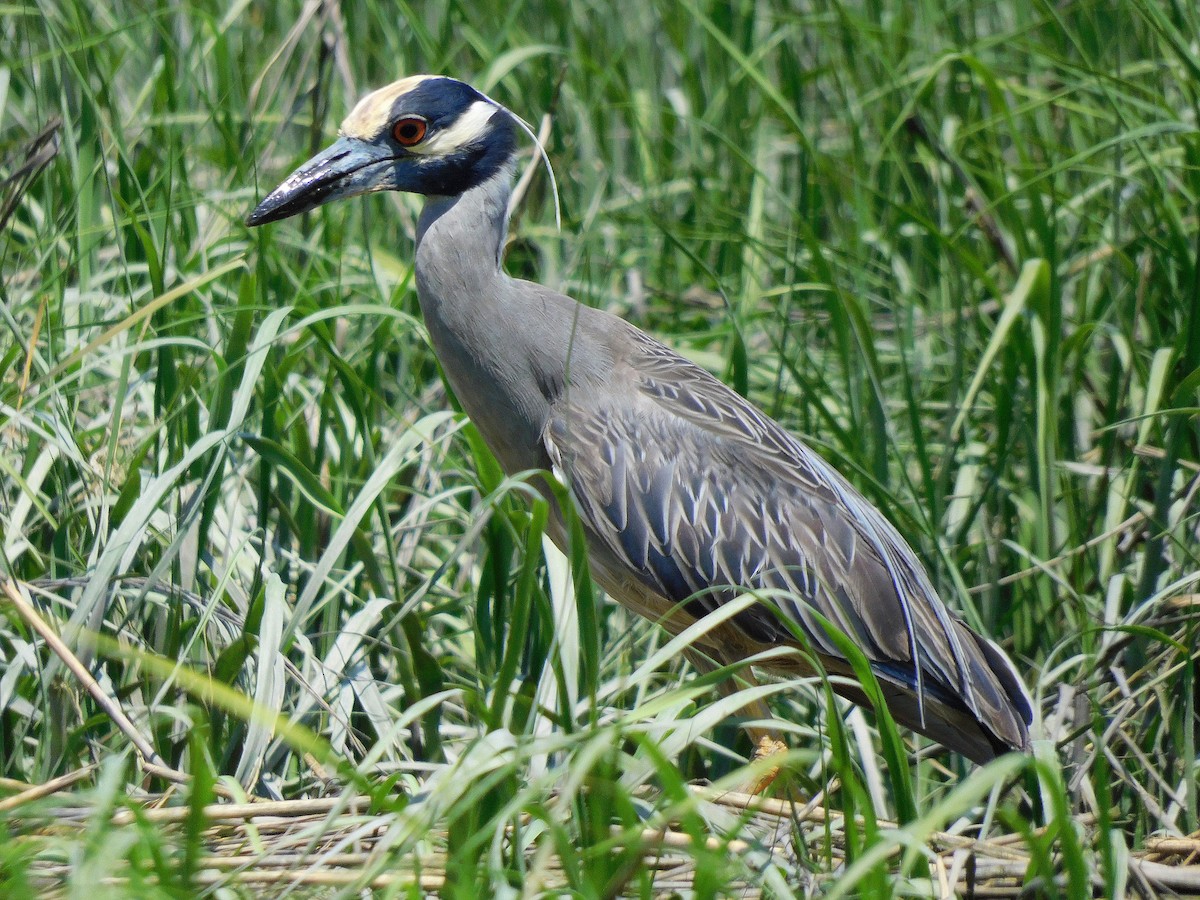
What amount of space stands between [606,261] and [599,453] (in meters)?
1.46

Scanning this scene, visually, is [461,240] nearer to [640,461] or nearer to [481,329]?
[481,329]

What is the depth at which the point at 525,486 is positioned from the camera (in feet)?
7.30

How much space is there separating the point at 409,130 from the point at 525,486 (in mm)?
1535

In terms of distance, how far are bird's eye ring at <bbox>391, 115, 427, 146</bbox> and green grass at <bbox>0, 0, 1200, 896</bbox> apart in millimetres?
394

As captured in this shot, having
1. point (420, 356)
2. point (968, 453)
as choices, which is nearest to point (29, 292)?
point (420, 356)

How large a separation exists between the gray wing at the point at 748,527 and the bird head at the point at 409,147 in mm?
689

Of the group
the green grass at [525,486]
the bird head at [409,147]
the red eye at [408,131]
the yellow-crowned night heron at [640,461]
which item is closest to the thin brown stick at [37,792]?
the green grass at [525,486]

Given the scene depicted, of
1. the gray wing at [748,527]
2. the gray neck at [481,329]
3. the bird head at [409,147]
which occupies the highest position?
the bird head at [409,147]

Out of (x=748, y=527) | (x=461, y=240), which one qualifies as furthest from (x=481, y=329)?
(x=748, y=527)

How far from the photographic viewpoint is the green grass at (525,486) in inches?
89.1

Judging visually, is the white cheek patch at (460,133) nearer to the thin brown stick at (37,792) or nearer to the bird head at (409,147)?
the bird head at (409,147)

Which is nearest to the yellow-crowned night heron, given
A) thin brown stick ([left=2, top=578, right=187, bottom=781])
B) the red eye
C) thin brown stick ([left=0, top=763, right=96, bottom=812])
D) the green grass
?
the red eye

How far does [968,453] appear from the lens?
4074 mm

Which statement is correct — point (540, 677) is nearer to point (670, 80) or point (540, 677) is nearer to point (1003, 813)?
point (1003, 813)
